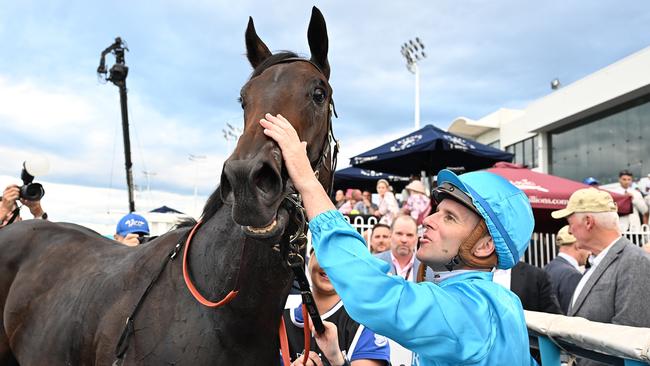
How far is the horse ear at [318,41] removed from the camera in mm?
2400

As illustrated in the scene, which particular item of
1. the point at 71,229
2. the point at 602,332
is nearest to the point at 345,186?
the point at 71,229

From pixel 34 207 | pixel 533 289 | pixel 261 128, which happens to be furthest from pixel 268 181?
pixel 34 207

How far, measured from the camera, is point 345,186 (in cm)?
1577

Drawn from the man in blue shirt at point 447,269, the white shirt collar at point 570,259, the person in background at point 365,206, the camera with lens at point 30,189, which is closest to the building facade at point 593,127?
the person in background at point 365,206

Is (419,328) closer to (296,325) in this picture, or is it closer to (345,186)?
(296,325)

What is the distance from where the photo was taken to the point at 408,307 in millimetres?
1321

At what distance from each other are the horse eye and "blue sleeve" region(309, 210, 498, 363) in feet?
2.79

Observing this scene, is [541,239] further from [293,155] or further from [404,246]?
[293,155]

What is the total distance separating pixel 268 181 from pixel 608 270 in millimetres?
2617

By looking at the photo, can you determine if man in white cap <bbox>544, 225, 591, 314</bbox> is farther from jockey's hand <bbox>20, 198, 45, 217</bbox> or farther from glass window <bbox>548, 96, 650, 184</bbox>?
glass window <bbox>548, 96, 650, 184</bbox>

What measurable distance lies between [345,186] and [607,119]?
14.1 m

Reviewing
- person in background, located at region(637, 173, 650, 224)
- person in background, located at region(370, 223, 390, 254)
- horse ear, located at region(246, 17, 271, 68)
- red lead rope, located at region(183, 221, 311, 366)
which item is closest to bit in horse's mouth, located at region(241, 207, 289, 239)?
red lead rope, located at region(183, 221, 311, 366)

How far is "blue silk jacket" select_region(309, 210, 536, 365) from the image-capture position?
132 centimetres

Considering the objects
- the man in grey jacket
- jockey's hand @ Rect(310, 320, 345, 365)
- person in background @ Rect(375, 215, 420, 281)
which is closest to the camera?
jockey's hand @ Rect(310, 320, 345, 365)
